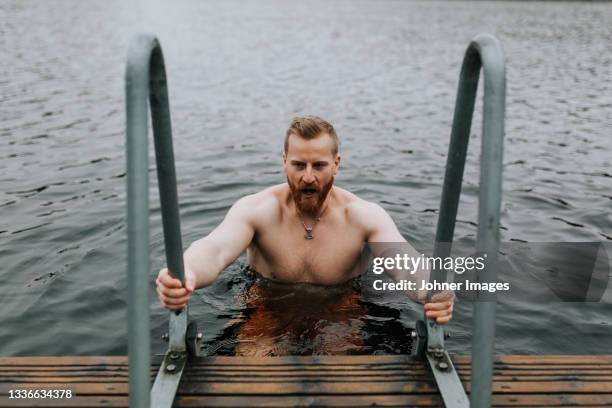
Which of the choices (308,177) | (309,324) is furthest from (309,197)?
(309,324)

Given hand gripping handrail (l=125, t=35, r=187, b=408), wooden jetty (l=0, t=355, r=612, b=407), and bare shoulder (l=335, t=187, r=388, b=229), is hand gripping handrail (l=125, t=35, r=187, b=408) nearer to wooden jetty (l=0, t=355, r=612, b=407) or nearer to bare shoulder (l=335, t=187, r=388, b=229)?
wooden jetty (l=0, t=355, r=612, b=407)

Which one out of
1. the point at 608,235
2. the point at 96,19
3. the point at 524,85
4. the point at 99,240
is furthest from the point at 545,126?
the point at 96,19

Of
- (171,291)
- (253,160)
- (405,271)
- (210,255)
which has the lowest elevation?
(253,160)

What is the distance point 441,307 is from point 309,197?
1.43 metres

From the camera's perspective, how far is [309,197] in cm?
392

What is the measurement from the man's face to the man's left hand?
130 cm

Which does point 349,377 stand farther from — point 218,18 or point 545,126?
point 218,18

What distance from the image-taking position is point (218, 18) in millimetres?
42188

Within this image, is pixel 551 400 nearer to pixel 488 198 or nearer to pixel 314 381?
pixel 314 381

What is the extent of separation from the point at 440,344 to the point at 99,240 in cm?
437

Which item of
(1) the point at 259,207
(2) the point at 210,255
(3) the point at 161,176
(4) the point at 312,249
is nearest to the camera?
(3) the point at 161,176

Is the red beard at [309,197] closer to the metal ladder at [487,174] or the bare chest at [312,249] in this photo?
the bare chest at [312,249]

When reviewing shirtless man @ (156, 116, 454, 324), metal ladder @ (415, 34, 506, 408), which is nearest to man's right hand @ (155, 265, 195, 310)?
shirtless man @ (156, 116, 454, 324)

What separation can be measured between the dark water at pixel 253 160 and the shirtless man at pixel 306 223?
1.60 feet
